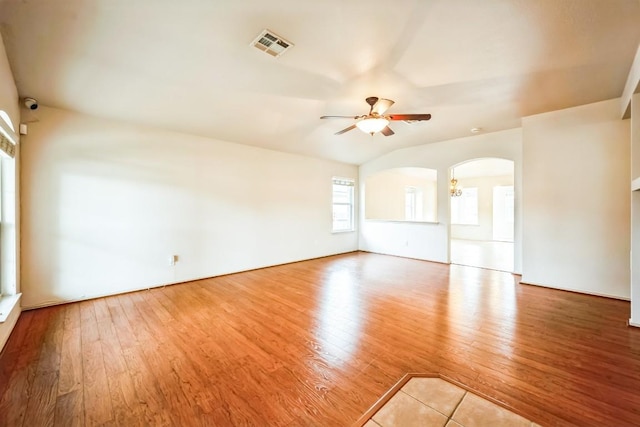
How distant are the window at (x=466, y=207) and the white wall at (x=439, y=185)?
5.52 metres

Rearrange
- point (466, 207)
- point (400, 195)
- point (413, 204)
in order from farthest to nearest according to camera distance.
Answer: point (466, 207), point (413, 204), point (400, 195)

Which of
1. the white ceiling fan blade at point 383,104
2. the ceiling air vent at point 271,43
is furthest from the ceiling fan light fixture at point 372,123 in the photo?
the ceiling air vent at point 271,43

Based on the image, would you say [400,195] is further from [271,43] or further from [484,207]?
[271,43]

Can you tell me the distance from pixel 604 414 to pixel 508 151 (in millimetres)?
4325

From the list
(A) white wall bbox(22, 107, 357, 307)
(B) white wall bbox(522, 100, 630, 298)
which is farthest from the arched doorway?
(A) white wall bbox(22, 107, 357, 307)

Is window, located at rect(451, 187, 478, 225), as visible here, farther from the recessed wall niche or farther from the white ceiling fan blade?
the white ceiling fan blade

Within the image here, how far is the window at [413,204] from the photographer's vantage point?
32.0 ft

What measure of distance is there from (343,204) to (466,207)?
6307 mm

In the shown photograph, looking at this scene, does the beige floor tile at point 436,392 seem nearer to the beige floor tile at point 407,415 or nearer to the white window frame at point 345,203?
the beige floor tile at point 407,415

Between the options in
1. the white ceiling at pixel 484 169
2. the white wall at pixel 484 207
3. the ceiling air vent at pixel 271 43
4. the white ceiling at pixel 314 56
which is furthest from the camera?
the white wall at pixel 484 207

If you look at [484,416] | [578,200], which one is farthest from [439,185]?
[484,416]

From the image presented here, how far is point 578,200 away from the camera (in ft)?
12.2

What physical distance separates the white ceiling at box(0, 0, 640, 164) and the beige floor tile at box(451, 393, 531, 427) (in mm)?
2895

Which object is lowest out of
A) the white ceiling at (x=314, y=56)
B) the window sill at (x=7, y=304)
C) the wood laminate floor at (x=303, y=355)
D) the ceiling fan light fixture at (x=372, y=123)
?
the wood laminate floor at (x=303, y=355)
